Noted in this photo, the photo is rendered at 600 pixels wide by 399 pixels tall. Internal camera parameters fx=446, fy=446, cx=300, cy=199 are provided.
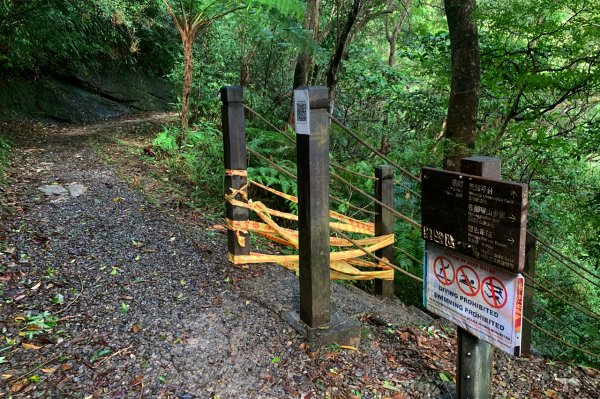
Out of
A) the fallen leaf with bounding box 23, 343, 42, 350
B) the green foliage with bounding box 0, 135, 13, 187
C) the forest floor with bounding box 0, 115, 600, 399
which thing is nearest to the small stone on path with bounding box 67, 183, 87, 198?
the forest floor with bounding box 0, 115, 600, 399

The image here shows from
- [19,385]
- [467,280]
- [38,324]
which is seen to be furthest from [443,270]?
[38,324]

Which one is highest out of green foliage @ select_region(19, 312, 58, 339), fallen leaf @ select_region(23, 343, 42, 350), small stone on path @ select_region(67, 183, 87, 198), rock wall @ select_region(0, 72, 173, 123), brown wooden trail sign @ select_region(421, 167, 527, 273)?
rock wall @ select_region(0, 72, 173, 123)

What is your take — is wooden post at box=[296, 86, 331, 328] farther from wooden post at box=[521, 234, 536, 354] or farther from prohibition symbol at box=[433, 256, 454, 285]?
wooden post at box=[521, 234, 536, 354]

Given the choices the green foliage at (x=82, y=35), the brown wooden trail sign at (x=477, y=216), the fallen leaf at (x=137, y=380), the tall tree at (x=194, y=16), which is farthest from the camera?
the green foliage at (x=82, y=35)

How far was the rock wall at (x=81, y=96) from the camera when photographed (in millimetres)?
9273

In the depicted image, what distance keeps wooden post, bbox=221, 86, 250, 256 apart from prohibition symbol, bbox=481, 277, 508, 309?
6.91 ft

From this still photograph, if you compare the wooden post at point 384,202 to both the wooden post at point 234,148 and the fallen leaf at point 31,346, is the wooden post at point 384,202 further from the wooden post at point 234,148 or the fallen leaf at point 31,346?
the fallen leaf at point 31,346

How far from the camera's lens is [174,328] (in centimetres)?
283

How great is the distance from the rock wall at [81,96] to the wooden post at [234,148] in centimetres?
732

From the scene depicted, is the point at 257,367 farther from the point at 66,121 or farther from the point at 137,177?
the point at 66,121

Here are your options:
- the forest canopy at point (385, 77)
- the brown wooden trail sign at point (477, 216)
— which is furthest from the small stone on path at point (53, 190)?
the brown wooden trail sign at point (477, 216)

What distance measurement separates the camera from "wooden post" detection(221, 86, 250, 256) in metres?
3.32

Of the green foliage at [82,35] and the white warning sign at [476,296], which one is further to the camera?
the green foliage at [82,35]

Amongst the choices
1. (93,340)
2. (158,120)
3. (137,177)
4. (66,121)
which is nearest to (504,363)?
(93,340)
